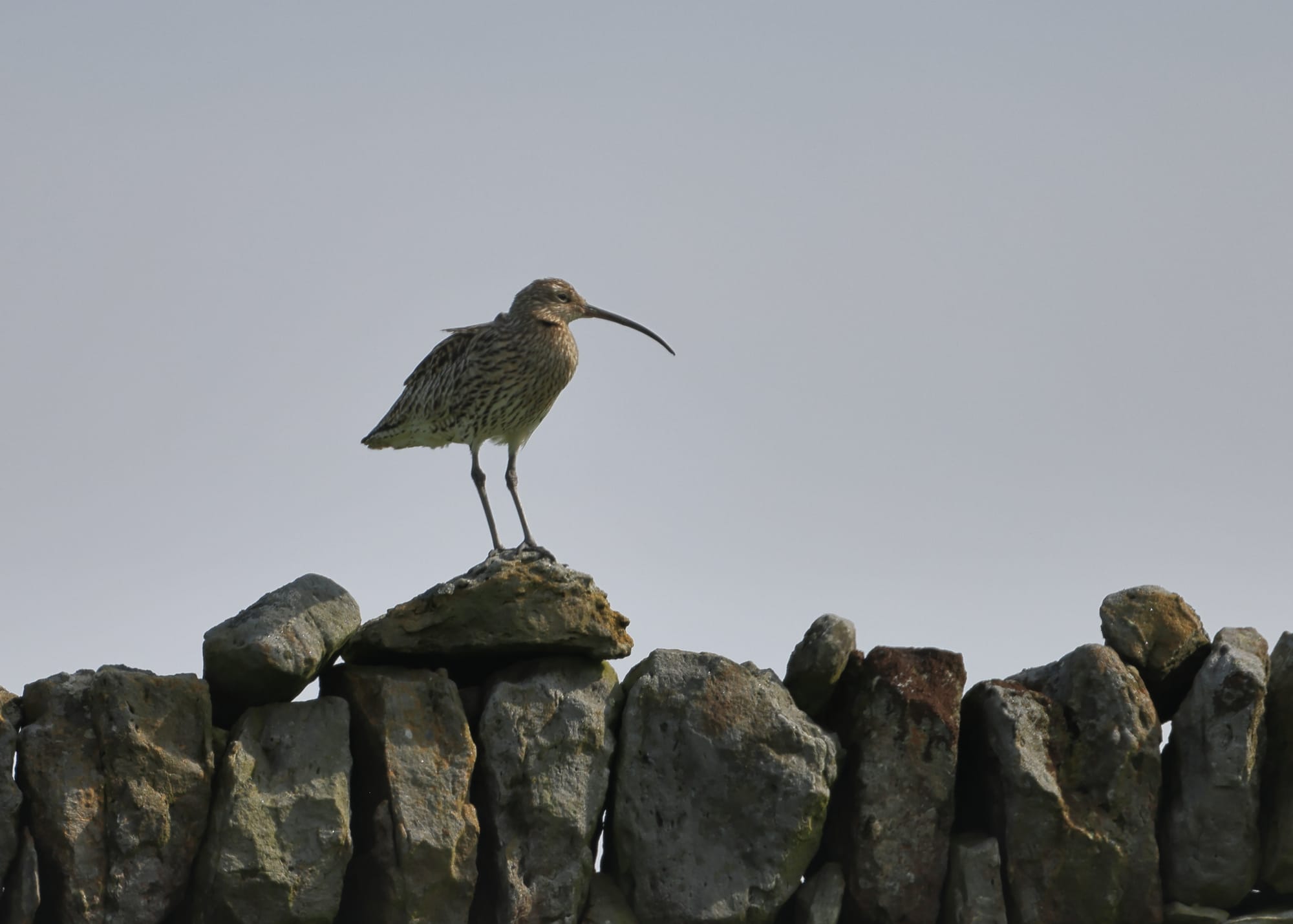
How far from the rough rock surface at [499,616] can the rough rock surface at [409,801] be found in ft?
0.55

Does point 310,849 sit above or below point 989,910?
above

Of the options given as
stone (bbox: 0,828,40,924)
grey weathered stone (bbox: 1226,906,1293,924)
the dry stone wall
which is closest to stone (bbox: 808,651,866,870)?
the dry stone wall

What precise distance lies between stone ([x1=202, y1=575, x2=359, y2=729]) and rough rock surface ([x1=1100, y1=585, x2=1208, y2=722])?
3.71 metres

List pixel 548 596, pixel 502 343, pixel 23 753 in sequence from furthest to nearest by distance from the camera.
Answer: pixel 502 343 < pixel 548 596 < pixel 23 753

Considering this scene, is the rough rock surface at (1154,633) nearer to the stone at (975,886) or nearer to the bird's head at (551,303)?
the stone at (975,886)

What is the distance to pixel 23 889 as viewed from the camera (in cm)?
686

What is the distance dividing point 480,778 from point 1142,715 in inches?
125

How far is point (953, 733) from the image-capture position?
7.74 m

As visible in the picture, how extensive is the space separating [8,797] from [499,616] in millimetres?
2244

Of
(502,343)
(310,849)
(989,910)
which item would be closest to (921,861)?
(989,910)

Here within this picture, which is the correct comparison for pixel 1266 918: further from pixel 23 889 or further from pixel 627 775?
pixel 23 889

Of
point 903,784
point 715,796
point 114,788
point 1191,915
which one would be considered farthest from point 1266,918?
point 114,788

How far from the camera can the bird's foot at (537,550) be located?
7.93 meters

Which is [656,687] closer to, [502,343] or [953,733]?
[953,733]
